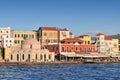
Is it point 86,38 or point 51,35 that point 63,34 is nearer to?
point 51,35

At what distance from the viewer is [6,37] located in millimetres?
153750

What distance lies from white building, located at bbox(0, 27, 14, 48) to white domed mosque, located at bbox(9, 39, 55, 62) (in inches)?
453

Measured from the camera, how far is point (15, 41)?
517 feet

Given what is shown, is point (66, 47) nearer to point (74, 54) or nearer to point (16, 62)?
point (74, 54)

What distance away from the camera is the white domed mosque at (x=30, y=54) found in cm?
13675

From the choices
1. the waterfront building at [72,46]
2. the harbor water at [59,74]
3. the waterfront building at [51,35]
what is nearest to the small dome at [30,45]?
the waterfront building at [72,46]

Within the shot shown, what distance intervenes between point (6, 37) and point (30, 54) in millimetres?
20095

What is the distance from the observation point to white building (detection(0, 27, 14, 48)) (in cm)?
15050

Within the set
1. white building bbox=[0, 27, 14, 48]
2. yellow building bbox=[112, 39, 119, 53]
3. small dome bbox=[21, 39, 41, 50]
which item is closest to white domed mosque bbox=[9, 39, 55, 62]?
small dome bbox=[21, 39, 41, 50]

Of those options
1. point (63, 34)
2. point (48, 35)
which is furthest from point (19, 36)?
point (63, 34)

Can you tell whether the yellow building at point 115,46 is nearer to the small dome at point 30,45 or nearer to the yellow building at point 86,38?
the yellow building at point 86,38

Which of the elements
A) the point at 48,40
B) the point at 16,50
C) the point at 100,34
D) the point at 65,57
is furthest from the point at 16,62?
the point at 100,34

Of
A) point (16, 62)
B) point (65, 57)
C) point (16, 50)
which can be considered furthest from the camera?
point (65, 57)

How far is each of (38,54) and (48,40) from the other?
2572 cm
